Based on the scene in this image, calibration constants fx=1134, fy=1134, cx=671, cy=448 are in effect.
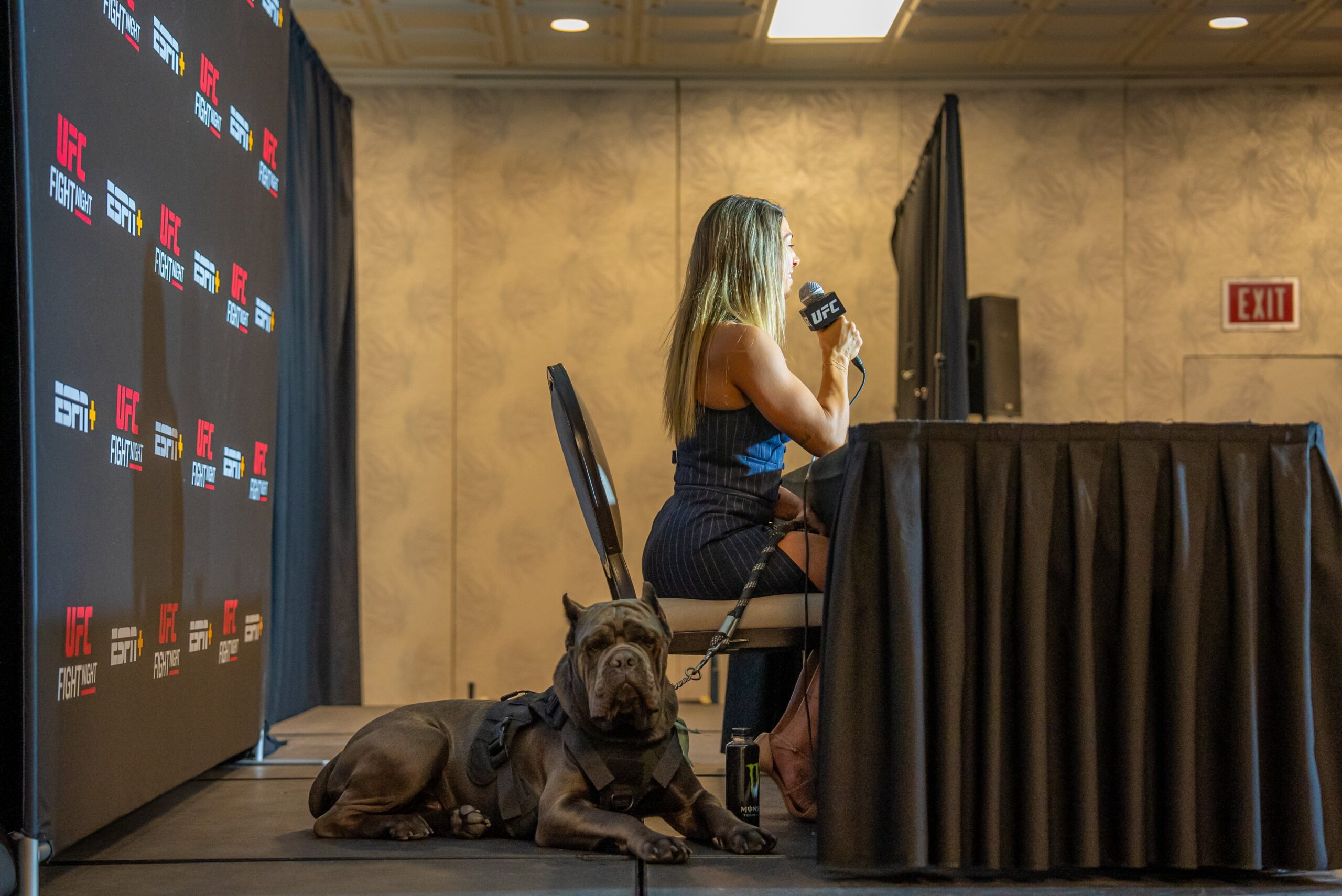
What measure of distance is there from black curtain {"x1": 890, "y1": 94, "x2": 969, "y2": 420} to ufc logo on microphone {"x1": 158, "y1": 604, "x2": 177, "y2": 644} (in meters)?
2.82

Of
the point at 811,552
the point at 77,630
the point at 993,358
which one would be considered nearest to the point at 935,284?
the point at 993,358

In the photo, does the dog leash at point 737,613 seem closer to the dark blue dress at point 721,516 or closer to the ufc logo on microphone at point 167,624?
the dark blue dress at point 721,516

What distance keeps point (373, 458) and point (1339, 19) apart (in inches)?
194

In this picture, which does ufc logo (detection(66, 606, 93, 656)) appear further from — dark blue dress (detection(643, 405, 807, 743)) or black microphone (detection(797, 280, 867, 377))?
black microphone (detection(797, 280, 867, 377))

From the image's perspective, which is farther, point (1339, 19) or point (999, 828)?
point (1339, 19)

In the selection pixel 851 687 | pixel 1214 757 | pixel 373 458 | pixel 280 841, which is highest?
pixel 373 458

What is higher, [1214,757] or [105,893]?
[1214,757]

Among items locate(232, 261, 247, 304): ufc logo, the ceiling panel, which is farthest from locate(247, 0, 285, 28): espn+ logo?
the ceiling panel

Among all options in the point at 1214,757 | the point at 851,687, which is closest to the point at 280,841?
the point at 851,687

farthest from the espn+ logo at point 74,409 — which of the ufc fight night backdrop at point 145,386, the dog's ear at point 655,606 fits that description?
the dog's ear at point 655,606

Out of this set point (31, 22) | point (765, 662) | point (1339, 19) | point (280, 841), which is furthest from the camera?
point (1339, 19)

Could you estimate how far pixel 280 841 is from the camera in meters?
2.21

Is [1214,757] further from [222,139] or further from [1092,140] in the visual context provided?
[1092,140]

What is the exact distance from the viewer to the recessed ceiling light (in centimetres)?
493
